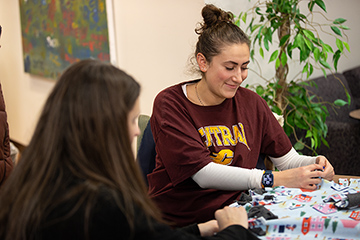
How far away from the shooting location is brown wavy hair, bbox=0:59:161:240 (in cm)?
87

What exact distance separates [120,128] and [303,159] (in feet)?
3.47

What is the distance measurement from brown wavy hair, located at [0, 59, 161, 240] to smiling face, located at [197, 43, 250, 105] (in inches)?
31.7

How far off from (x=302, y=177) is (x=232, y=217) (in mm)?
455

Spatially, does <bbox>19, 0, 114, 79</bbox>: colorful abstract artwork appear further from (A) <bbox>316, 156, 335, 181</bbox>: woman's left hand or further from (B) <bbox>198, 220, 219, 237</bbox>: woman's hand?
(B) <bbox>198, 220, 219, 237</bbox>: woman's hand

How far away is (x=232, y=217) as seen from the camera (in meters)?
1.18

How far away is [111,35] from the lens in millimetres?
2959

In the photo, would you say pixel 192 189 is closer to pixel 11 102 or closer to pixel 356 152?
pixel 356 152

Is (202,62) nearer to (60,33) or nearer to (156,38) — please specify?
(156,38)

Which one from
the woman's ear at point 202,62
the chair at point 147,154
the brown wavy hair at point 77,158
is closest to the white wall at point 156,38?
the chair at point 147,154

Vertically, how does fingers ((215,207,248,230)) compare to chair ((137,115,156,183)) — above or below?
above

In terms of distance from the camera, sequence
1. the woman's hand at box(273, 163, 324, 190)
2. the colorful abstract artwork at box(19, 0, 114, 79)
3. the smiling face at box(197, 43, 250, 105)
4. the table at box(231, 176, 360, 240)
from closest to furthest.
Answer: the table at box(231, 176, 360, 240)
the woman's hand at box(273, 163, 324, 190)
the smiling face at box(197, 43, 250, 105)
the colorful abstract artwork at box(19, 0, 114, 79)

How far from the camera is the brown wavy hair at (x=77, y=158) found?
2.86 feet

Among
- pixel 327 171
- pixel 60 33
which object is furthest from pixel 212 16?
pixel 60 33

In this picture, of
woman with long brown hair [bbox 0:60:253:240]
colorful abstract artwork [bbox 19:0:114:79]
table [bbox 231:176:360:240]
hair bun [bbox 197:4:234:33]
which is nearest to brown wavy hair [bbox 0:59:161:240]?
woman with long brown hair [bbox 0:60:253:240]
